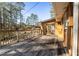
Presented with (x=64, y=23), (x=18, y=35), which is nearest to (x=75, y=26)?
(x=64, y=23)

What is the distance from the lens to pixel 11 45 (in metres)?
2.56

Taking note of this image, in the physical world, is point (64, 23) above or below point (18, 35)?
above

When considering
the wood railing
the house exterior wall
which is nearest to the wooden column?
the house exterior wall

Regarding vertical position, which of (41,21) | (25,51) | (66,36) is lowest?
(25,51)

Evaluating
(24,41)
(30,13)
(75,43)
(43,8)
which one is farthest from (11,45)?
(75,43)

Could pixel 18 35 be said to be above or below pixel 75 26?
below

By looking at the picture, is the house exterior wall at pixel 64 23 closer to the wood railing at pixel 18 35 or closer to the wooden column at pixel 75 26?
the wooden column at pixel 75 26

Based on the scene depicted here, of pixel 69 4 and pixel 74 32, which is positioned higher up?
pixel 69 4

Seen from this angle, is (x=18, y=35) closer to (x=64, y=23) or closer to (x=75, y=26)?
(x=64, y=23)

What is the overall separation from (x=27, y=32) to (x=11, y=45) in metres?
0.28

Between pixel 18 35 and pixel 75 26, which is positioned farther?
pixel 18 35

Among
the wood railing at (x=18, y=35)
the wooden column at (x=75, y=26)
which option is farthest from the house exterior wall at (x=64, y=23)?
the wood railing at (x=18, y=35)

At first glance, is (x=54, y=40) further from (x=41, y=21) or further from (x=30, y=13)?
(x=30, y=13)

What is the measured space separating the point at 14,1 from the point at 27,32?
45cm
